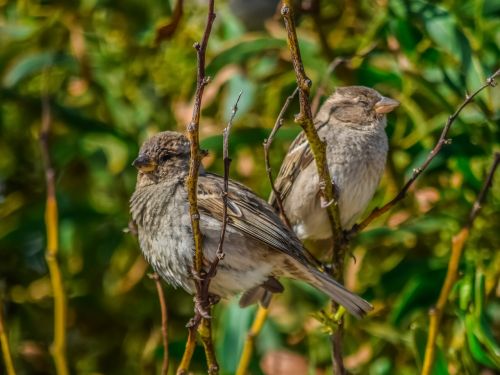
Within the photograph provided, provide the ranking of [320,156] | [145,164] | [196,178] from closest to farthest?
[196,178]
[320,156]
[145,164]

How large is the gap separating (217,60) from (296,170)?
0.52 meters

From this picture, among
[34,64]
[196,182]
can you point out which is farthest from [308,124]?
[34,64]

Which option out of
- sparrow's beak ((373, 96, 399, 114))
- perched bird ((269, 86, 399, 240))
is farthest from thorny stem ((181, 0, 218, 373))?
sparrow's beak ((373, 96, 399, 114))

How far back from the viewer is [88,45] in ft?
15.5

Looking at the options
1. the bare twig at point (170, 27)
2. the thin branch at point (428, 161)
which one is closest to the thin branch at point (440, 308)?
the thin branch at point (428, 161)

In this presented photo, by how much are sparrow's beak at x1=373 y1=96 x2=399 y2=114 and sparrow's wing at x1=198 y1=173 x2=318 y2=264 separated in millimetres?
671

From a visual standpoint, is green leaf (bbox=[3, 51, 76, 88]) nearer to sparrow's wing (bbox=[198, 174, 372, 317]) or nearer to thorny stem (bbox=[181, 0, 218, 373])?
sparrow's wing (bbox=[198, 174, 372, 317])

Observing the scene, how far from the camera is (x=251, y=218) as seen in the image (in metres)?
3.25

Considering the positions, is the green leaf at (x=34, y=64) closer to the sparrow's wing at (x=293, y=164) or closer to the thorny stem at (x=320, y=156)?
the sparrow's wing at (x=293, y=164)

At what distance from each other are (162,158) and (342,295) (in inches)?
28.9

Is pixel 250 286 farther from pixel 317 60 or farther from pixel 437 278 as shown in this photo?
pixel 317 60

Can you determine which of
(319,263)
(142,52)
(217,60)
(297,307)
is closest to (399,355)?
(297,307)

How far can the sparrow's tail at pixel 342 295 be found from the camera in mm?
3145

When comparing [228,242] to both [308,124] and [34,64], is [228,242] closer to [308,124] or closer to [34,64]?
[308,124]
